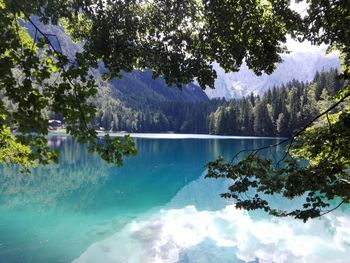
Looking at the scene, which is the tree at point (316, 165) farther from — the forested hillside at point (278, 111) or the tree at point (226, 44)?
the forested hillside at point (278, 111)

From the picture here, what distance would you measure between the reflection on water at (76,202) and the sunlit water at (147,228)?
0.06m

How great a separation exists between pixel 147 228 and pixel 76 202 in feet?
33.7

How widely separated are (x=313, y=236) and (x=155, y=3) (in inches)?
704

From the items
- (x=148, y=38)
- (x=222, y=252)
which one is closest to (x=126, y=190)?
(x=222, y=252)

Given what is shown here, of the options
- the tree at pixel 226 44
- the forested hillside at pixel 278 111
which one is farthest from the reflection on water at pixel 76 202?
the forested hillside at pixel 278 111

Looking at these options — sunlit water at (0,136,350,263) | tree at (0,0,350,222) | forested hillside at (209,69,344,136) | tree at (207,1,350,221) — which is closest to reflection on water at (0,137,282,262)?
sunlit water at (0,136,350,263)

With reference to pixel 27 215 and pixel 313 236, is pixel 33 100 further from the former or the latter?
pixel 27 215

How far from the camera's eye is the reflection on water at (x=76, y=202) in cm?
1912

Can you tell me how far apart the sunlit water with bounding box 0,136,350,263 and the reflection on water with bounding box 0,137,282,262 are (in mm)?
64

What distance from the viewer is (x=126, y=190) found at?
36.9 metres

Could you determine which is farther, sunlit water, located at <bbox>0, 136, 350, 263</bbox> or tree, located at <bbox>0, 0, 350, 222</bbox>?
sunlit water, located at <bbox>0, 136, 350, 263</bbox>

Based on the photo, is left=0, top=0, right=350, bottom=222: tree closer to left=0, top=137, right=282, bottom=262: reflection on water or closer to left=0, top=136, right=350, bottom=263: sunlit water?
left=0, top=136, right=350, bottom=263: sunlit water

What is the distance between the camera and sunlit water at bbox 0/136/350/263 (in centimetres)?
1802

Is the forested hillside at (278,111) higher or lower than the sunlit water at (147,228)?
higher
